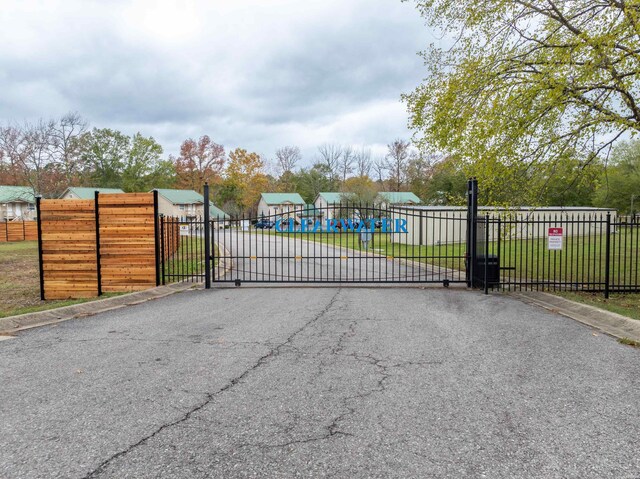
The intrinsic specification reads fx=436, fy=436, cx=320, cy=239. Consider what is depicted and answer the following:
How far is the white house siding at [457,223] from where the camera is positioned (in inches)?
437

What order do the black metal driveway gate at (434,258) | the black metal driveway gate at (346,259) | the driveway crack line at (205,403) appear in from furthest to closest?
the black metal driveway gate at (346,259) → the black metal driveway gate at (434,258) → the driveway crack line at (205,403)

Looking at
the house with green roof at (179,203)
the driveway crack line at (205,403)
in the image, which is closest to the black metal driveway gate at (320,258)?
the driveway crack line at (205,403)

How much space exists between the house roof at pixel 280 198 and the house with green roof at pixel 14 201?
110 ft

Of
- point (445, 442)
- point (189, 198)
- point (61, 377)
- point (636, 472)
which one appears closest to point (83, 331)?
point (61, 377)

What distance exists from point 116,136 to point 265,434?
8425 cm

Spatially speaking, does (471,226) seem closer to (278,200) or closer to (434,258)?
(434,258)

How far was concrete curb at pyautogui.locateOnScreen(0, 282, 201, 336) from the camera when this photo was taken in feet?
24.5

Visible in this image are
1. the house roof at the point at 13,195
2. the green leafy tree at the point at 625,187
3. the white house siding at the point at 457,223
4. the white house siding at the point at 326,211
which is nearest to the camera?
the white house siding at the point at 457,223

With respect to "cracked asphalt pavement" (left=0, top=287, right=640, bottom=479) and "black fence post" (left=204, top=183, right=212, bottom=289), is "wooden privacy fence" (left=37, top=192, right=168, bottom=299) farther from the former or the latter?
"cracked asphalt pavement" (left=0, top=287, right=640, bottom=479)

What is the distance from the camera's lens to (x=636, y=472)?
9.77ft

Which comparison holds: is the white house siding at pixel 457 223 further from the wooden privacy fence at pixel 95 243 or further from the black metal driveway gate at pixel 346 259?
the wooden privacy fence at pixel 95 243

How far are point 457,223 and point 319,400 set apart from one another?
26.6m

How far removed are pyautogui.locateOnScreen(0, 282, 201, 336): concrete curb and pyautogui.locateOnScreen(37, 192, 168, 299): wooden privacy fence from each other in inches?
31.6

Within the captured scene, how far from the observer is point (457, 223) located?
95.1 ft
